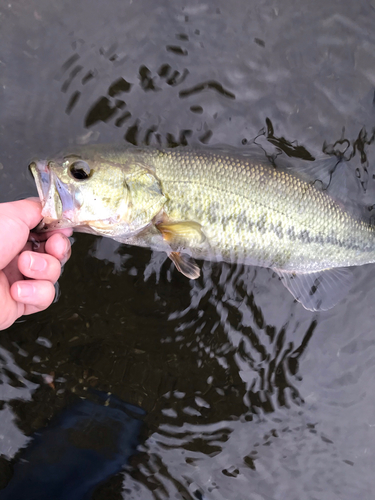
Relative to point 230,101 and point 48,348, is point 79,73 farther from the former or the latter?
point 48,348

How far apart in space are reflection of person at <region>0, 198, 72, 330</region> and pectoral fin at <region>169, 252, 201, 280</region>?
801 mm

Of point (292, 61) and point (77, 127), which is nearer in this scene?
point (77, 127)

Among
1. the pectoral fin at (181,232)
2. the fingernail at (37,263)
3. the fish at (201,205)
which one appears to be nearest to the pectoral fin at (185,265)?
the fish at (201,205)

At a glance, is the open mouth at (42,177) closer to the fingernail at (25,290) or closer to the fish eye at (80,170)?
the fish eye at (80,170)

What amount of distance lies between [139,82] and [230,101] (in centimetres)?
74

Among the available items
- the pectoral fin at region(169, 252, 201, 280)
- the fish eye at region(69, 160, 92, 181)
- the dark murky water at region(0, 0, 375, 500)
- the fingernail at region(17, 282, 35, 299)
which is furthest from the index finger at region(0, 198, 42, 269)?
the pectoral fin at region(169, 252, 201, 280)

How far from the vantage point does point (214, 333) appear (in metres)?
3.24

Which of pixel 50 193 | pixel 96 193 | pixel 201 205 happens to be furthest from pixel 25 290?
pixel 201 205

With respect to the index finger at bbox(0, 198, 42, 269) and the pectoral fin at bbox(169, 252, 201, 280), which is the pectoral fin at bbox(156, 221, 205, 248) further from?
the index finger at bbox(0, 198, 42, 269)

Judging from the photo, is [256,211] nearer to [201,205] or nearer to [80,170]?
[201,205]

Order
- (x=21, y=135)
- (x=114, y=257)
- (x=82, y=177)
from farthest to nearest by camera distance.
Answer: (x=114, y=257) < (x=21, y=135) < (x=82, y=177)

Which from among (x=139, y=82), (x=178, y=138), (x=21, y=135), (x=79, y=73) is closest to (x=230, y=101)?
(x=178, y=138)

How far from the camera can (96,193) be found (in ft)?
7.96

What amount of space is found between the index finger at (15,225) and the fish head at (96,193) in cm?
8
